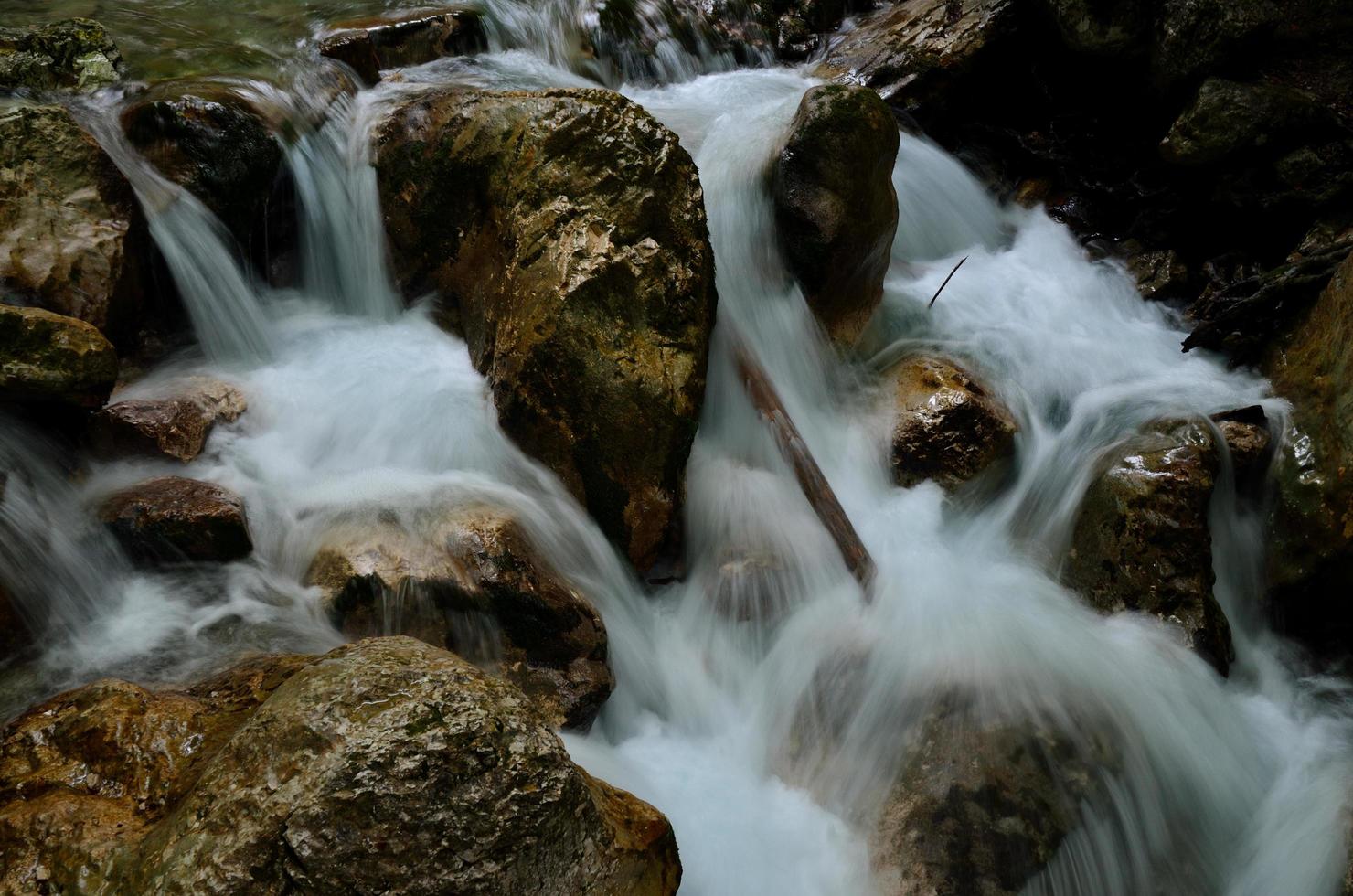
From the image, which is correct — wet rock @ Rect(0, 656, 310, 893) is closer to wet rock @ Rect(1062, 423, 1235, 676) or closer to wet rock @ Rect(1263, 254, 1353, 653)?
wet rock @ Rect(1062, 423, 1235, 676)

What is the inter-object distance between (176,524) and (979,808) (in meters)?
3.54

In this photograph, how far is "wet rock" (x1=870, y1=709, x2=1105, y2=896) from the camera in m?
3.46

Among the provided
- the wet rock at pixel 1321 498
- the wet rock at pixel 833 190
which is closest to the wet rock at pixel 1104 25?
the wet rock at pixel 833 190

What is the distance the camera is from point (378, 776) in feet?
7.00

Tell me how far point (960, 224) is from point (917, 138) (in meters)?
1.07

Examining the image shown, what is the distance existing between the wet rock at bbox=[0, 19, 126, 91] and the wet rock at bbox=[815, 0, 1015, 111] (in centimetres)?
632

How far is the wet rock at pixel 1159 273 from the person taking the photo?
7219mm

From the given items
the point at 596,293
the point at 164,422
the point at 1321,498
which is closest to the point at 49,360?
the point at 164,422

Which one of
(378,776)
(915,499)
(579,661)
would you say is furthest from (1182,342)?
(378,776)

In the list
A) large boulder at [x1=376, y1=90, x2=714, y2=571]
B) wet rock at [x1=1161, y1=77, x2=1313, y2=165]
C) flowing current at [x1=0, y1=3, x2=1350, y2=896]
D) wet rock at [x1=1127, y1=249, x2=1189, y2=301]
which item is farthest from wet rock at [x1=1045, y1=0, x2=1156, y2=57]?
large boulder at [x1=376, y1=90, x2=714, y2=571]

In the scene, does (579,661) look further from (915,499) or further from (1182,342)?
(1182,342)

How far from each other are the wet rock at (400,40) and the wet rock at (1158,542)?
5.83 meters

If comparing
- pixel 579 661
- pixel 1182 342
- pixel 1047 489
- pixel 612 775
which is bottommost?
pixel 612 775

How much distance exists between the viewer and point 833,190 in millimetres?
5531
